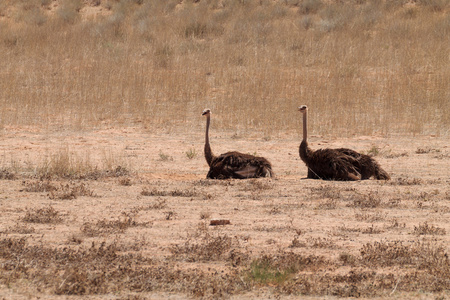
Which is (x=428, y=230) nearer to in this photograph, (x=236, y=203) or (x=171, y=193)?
(x=236, y=203)

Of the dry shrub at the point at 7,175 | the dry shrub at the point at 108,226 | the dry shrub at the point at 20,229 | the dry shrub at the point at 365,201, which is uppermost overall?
the dry shrub at the point at 7,175

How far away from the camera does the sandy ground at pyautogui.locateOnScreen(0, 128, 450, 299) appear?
7148mm

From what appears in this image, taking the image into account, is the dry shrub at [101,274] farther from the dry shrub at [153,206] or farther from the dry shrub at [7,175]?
the dry shrub at [7,175]

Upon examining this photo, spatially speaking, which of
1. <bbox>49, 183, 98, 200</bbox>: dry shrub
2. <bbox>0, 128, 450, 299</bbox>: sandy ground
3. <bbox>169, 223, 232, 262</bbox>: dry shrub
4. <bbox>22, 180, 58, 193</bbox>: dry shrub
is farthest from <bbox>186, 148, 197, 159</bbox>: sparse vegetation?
<bbox>169, 223, 232, 262</bbox>: dry shrub

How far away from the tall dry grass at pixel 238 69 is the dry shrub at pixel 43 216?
847 cm

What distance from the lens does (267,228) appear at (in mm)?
7746

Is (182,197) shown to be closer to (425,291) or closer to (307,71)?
(425,291)

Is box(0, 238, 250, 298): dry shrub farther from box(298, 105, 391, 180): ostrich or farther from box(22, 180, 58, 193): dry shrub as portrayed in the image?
box(298, 105, 391, 180): ostrich

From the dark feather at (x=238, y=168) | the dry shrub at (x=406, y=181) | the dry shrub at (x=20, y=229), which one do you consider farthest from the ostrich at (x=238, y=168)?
the dry shrub at (x=20, y=229)

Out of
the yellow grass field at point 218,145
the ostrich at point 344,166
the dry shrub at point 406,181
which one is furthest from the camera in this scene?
the ostrich at point 344,166

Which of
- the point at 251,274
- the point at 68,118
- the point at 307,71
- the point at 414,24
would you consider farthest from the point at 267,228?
the point at 414,24

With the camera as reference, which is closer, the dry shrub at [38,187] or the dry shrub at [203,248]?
the dry shrub at [203,248]

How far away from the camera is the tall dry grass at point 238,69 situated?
1723cm

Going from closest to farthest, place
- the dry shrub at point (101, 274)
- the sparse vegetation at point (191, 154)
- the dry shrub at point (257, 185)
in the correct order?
the dry shrub at point (101, 274)
the dry shrub at point (257, 185)
the sparse vegetation at point (191, 154)
